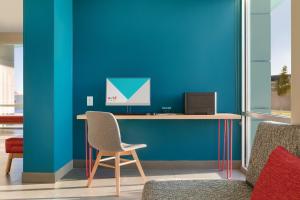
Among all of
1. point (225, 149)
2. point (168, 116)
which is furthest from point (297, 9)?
point (225, 149)

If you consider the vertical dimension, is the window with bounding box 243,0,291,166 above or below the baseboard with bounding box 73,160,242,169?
above

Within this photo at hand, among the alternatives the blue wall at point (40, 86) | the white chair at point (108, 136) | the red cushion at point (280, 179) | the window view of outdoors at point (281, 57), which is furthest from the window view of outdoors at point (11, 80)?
the red cushion at point (280, 179)

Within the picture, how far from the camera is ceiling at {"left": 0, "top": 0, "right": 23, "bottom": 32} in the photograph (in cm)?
624

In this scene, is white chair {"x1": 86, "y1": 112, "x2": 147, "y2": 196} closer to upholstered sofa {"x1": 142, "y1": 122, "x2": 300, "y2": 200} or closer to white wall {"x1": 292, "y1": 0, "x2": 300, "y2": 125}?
upholstered sofa {"x1": 142, "y1": 122, "x2": 300, "y2": 200}

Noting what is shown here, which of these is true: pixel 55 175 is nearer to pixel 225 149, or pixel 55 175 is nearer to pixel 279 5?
pixel 225 149

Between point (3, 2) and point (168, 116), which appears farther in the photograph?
point (3, 2)

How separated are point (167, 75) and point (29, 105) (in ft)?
6.00

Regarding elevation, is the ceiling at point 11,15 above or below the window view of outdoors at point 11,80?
above

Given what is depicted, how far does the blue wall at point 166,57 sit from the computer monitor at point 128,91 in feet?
0.67

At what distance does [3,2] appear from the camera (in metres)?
6.16

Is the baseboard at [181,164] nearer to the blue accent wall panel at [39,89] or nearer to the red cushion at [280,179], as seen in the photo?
the blue accent wall panel at [39,89]

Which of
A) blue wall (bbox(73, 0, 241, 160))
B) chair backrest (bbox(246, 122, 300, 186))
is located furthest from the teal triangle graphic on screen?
chair backrest (bbox(246, 122, 300, 186))

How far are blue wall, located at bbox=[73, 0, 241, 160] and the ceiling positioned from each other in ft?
7.43

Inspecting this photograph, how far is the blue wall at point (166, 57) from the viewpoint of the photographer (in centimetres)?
466
